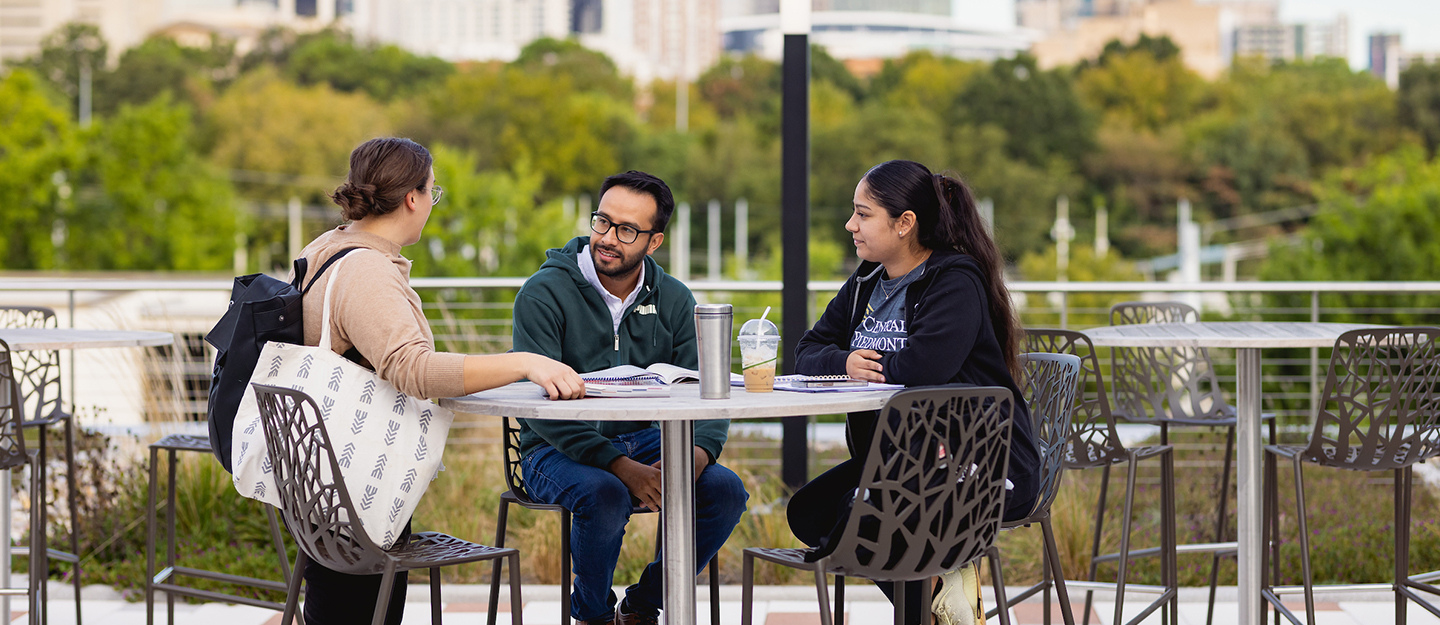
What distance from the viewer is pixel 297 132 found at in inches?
1682

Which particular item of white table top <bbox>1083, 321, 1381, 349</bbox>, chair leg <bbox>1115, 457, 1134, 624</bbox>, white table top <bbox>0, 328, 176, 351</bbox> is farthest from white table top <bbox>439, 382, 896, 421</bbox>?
white table top <bbox>0, 328, 176, 351</bbox>

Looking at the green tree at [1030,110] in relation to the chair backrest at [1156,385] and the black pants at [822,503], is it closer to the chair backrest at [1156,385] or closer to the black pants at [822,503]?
the chair backrest at [1156,385]

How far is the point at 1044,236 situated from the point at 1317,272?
31361 mm

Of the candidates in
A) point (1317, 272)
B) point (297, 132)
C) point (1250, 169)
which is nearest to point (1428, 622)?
point (1317, 272)

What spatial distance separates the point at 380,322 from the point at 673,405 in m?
0.51

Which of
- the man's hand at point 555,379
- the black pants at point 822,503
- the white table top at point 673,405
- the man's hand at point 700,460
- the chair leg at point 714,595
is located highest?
the man's hand at point 555,379

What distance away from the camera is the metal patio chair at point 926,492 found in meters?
1.88

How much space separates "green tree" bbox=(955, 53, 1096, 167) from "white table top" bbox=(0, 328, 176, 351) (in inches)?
1807

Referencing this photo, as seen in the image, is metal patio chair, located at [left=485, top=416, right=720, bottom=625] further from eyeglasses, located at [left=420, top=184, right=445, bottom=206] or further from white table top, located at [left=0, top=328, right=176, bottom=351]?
white table top, located at [left=0, top=328, right=176, bottom=351]

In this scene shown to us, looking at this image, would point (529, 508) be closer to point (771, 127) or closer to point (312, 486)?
point (312, 486)


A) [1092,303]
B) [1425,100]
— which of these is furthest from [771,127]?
[1425,100]

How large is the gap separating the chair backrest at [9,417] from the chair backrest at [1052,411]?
6.80 ft

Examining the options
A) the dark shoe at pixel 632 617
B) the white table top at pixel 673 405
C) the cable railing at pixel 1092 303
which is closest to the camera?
the white table top at pixel 673 405

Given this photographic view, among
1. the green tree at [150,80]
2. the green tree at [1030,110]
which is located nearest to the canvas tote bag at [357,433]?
the green tree at [150,80]
